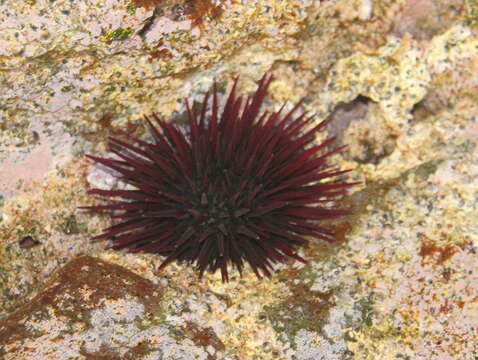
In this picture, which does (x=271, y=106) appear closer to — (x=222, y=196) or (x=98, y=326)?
(x=222, y=196)

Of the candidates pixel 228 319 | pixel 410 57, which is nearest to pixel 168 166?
pixel 228 319

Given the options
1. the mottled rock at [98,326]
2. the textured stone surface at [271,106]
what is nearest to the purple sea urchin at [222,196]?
the textured stone surface at [271,106]

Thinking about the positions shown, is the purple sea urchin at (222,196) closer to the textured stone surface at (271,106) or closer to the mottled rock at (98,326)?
the textured stone surface at (271,106)

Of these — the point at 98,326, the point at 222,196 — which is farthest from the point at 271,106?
the point at 98,326

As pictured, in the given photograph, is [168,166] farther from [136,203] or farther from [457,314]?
[457,314]

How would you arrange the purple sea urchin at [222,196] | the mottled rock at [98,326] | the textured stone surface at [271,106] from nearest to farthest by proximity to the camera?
the mottled rock at [98,326] < the textured stone surface at [271,106] < the purple sea urchin at [222,196]

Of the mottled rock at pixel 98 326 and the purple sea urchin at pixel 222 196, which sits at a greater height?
the purple sea urchin at pixel 222 196
